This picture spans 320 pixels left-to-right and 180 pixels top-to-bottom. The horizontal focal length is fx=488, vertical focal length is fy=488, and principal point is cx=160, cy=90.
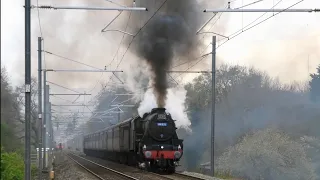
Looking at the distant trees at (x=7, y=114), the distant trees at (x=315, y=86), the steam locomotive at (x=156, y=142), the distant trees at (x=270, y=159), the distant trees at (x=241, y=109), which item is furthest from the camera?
the distant trees at (x=315, y=86)

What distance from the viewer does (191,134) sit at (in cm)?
4141

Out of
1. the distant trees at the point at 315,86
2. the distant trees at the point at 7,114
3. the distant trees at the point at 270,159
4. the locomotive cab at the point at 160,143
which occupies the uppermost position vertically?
the distant trees at the point at 315,86

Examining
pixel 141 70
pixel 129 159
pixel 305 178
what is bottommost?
pixel 305 178

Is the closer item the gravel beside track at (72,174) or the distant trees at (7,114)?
the distant trees at (7,114)

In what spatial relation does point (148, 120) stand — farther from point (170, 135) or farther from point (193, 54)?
point (193, 54)

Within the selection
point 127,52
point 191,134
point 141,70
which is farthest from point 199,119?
A: point 127,52

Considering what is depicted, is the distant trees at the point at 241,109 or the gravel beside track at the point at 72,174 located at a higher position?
the distant trees at the point at 241,109

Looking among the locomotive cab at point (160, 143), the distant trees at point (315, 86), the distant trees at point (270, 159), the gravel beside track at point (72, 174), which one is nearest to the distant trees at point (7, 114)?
the gravel beside track at point (72, 174)

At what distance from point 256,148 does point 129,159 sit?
14636 millimetres

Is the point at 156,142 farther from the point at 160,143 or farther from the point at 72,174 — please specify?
the point at 72,174

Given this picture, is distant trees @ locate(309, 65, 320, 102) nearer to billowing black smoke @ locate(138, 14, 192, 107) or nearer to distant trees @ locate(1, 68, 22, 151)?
billowing black smoke @ locate(138, 14, 192, 107)

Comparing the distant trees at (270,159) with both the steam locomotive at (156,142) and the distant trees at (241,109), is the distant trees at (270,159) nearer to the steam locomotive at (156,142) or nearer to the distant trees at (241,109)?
the distant trees at (241,109)

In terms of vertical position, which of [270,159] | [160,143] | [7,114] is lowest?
[270,159]

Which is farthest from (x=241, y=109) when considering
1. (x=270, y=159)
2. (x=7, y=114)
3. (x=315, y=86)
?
(x=7, y=114)
